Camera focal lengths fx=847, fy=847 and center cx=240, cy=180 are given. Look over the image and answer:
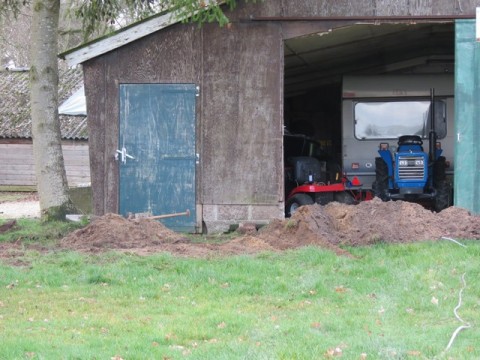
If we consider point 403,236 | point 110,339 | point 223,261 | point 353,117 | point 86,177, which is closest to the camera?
point 110,339

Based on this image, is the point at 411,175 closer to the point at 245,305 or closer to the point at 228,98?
the point at 228,98

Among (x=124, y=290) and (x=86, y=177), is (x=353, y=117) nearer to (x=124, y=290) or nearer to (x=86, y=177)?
(x=124, y=290)

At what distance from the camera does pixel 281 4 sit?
13945 mm

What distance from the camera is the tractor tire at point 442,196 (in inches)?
677

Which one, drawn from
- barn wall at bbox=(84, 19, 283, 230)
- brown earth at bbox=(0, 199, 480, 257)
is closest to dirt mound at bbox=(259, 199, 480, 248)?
brown earth at bbox=(0, 199, 480, 257)

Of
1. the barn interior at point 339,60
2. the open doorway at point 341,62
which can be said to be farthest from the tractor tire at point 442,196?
the barn interior at point 339,60

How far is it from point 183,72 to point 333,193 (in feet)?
15.5

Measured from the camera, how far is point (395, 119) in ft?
62.7

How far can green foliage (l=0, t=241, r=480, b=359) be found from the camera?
6.66 meters

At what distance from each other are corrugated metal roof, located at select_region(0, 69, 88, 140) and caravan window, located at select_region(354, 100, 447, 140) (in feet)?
53.1

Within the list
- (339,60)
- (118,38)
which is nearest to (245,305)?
(118,38)

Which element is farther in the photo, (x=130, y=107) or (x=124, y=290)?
(x=130, y=107)

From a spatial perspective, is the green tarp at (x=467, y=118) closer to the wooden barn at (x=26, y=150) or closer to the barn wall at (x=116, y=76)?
the barn wall at (x=116, y=76)

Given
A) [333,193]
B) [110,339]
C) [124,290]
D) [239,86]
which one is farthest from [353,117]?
[110,339]
